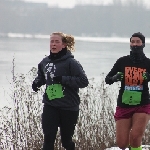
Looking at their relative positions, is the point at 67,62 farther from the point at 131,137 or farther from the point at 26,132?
the point at 26,132

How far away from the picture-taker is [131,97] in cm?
485

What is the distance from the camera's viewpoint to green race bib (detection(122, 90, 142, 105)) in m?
4.82

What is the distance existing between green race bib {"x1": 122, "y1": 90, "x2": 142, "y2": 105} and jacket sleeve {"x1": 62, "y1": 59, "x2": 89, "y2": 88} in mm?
472

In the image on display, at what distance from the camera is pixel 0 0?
14175cm

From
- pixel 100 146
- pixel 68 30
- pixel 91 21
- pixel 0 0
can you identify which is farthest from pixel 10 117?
pixel 0 0

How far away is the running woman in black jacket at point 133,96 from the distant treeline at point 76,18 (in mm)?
109318

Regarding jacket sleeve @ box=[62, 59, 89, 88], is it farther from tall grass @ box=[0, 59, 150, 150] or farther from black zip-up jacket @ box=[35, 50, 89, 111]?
tall grass @ box=[0, 59, 150, 150]

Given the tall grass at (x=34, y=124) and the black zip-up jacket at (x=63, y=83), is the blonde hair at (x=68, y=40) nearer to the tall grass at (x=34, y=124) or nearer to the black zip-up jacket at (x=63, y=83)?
the black zip-up jacket at (x=63, y=83)

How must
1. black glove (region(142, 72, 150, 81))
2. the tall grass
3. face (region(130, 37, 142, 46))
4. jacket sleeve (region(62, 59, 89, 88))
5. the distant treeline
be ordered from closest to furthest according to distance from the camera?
jacket sleeve (region(62, 59, 89, 88)), black glove (region(142, 72, 150, 81)), face (region(130, 37, 142, 46)), the tall grass, the distant treeline

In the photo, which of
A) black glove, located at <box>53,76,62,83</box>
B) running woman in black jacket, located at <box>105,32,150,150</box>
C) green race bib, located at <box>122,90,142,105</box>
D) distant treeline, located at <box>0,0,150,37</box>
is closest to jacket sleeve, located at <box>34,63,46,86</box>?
black glove, located at <box>53,76,62,83</box>

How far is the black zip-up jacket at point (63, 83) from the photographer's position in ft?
15.6

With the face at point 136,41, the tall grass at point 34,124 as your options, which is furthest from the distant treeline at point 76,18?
the face at point 136,41

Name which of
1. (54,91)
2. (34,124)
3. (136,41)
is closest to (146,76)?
(136,41)

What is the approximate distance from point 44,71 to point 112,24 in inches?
5099
